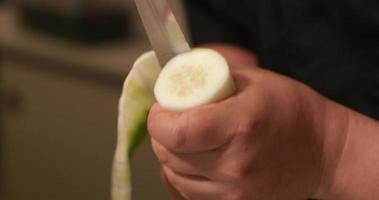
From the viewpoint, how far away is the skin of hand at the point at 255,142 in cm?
31

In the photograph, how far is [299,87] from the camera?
0.35 metres

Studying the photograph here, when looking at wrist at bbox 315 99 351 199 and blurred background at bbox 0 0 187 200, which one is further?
blurred background at bbox 0 0 187 200

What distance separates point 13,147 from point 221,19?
671mm

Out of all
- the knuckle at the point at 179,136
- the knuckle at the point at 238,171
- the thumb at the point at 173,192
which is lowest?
the thumb at the point at 173,192

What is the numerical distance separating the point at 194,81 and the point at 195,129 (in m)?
0.03

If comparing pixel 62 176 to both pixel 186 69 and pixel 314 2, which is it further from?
pixel 186 69

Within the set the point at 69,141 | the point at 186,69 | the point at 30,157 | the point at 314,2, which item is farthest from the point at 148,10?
the point at 30,157

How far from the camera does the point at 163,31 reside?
0.34 meters

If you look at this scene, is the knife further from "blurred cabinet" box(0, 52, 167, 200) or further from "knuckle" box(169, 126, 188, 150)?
"blurred cabinet" box(0, 52, 167, 200)

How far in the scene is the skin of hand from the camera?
12.2 inches

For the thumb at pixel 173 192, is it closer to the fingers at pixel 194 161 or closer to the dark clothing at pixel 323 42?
the fingers at pixel 194 161

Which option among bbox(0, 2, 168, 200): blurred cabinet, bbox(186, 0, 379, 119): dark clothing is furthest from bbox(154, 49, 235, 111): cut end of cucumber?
bbox(0, 2, 168, 200): blurred cabinet

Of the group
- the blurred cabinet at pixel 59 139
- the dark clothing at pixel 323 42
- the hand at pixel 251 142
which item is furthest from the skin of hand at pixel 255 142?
the blurred cabinet at pixel 59 139

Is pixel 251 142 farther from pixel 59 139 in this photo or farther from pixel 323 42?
pixel 59 139
